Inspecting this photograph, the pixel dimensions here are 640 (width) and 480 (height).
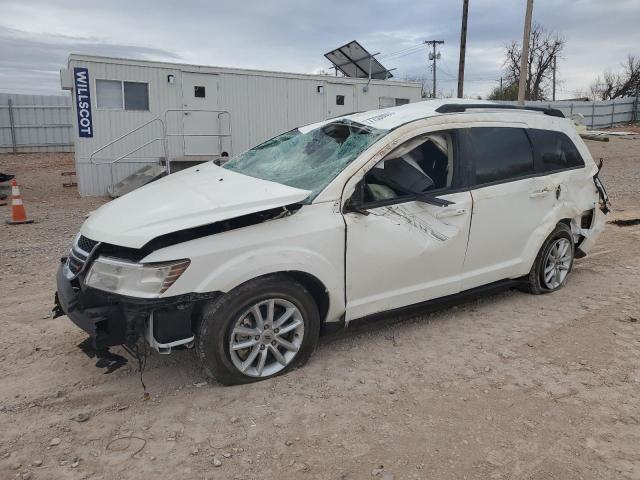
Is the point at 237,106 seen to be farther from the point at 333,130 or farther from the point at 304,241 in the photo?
the point at 304,241

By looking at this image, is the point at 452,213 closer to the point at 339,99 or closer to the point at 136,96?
the point at 136,96

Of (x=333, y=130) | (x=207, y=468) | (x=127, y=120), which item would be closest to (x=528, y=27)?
(x=127, y=120)

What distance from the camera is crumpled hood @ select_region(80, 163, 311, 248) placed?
2957mm

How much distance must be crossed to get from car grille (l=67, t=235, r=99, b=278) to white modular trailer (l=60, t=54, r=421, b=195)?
32.8 ft

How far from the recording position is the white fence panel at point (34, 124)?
23641 millimetres

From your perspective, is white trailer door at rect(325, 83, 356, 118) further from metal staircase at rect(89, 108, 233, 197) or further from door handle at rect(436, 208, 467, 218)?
door handle at rect(436, 208, 467, 218)

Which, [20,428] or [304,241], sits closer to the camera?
[20,428]

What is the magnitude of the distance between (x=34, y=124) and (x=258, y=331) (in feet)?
83.0

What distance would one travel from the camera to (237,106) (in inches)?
548

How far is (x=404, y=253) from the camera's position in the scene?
3.68m

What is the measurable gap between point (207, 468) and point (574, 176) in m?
4.16

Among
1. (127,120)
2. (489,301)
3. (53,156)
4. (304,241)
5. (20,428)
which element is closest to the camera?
(20,428)

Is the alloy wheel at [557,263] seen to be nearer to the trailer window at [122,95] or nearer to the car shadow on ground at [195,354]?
the car shadow on ground at [195,354]

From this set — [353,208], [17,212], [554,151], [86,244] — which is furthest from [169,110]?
[353,208]
